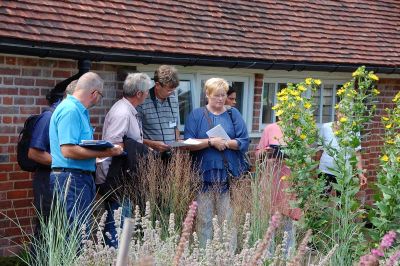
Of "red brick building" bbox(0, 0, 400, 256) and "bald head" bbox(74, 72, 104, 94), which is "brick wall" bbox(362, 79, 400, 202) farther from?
"bald head" bbox(74, 72, 104, 94)

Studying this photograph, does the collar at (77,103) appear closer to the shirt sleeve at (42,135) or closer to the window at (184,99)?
the shirt sleeve at (42,135)

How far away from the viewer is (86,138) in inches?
252

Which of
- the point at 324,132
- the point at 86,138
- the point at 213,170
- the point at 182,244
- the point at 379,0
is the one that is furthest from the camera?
the point at 379,0

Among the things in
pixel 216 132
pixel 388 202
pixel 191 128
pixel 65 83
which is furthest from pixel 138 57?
pixel 388 202

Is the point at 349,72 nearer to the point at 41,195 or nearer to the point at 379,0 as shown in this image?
the point at 379,0

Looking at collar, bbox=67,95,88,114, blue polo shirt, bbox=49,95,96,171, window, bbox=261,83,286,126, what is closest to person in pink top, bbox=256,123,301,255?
blue polo shirt, bbox=49,95,96,171

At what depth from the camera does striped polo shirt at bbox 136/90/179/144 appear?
25.6 feet

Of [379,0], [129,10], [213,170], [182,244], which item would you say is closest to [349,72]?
[379,0]

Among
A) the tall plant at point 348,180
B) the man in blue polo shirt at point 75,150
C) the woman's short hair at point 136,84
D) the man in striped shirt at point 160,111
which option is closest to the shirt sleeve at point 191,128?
the man in striped shirt at point 160,111

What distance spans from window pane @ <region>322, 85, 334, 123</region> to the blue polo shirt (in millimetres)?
6418

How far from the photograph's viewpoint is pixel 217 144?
7676 mm

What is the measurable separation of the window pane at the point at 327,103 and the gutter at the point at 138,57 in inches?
27.9

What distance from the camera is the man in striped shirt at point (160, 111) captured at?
7645mm

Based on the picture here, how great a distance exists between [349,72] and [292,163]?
5.84 metres
